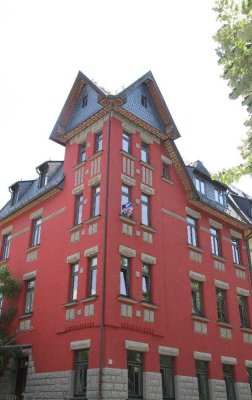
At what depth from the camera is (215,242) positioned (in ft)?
80.5

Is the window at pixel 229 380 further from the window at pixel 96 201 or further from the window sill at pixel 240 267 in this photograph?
the window at pixel 96 201

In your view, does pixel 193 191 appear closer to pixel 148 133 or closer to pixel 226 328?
pixel 148 133

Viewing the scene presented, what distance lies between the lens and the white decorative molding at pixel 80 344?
16.5 metres

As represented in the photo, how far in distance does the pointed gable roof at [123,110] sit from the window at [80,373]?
427 inches

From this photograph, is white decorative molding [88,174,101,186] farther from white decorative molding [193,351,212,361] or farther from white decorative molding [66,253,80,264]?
white decorative molding [193,351,212,361]

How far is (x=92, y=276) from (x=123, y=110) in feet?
26.4

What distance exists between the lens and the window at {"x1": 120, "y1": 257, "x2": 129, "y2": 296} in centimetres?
1786

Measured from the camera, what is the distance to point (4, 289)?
69.7ft

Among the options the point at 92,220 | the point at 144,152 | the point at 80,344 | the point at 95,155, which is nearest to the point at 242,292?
the point at 144,152

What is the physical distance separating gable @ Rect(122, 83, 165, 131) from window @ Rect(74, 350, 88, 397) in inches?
445

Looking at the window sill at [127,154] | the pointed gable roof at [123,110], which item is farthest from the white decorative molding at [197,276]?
the pointed gable roof at [123,110]

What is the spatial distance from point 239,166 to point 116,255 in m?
7.56

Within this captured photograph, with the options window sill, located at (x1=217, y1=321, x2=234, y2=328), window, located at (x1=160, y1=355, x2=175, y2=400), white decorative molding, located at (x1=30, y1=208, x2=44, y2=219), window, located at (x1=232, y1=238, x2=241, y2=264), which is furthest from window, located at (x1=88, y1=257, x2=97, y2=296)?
window, located at (x1=232, y1=238, x2=241, y2=264)

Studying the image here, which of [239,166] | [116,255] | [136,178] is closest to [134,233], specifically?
[116,255]
